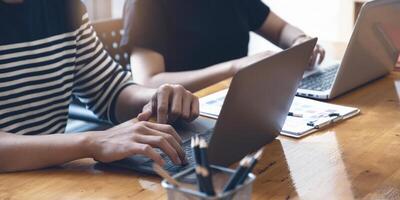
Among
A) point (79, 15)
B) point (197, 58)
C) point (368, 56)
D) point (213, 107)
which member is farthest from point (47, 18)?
point (368, 56)

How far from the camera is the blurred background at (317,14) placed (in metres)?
3.33

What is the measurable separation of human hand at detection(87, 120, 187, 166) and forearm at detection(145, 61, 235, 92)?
730mm

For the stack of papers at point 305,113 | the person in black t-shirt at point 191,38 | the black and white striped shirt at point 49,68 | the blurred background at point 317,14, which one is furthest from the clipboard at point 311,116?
the blurred background at point 317,14

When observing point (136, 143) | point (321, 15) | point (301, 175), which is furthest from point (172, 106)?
point (321, 15)

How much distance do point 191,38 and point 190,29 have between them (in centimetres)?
3

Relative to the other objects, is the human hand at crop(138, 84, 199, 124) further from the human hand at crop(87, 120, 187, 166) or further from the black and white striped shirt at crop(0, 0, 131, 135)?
the black and white striped shirt at crop(0, 0, 131, 135)

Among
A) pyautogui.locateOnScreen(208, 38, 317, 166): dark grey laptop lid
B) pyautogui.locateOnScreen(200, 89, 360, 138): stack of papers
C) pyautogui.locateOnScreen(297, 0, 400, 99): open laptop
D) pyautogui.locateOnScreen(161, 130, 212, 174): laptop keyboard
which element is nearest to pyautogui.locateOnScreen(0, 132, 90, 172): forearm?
pyautogui.locateOnScreen(161, 130, 212, 174): laptop keyboard

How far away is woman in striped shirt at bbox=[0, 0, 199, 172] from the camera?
3.92 feet

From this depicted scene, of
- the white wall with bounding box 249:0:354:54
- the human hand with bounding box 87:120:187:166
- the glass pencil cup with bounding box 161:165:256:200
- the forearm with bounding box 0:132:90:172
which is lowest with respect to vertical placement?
the white wall with bounding box 249:0:354:54

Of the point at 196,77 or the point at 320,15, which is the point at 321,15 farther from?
the point at 196,77

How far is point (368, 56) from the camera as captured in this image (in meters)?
1.67

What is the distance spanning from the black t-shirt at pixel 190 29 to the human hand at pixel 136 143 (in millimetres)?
827

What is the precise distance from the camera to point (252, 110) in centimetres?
112

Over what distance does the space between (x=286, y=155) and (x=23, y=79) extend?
67 centimetres
